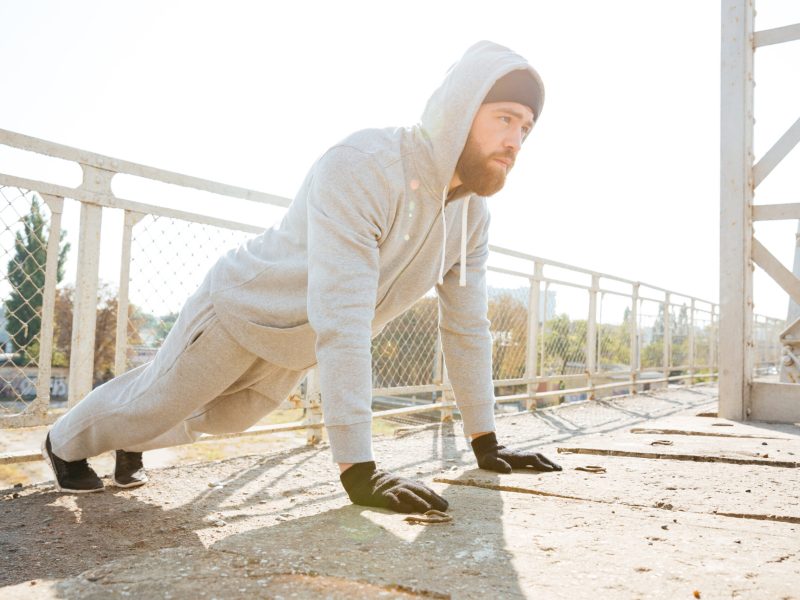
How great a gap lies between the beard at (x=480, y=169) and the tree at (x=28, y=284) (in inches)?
76.0

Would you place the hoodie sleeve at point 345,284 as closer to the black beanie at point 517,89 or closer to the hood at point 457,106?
the hood at point 457,106

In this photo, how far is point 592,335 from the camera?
8.05 meters

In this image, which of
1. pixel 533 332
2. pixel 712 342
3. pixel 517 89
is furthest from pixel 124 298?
pixel 712 342

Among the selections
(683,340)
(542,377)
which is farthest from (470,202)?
(683,340)

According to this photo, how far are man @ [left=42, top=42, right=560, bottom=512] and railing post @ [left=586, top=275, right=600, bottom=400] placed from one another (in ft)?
19.7

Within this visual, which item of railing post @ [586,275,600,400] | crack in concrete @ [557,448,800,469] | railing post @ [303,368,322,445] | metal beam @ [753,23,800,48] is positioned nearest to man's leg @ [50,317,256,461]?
crack in concrete @ [557,448,800,469]

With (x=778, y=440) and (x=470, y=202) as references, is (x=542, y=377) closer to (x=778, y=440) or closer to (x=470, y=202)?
(x=778, y=440)

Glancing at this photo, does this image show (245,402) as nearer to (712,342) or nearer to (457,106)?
(457,106)

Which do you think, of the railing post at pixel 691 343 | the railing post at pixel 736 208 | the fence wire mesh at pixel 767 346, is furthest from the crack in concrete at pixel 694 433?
the fence wire mesh at pixel 767 346

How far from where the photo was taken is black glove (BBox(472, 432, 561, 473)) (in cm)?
222

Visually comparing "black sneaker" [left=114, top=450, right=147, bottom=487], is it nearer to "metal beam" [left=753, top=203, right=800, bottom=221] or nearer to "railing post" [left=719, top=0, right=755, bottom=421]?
"railing post" [left=719, top=0, right=755, bottom=421]

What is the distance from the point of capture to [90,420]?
87.5 inches

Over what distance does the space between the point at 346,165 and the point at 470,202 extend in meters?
0.63

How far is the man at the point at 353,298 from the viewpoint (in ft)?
5.45
